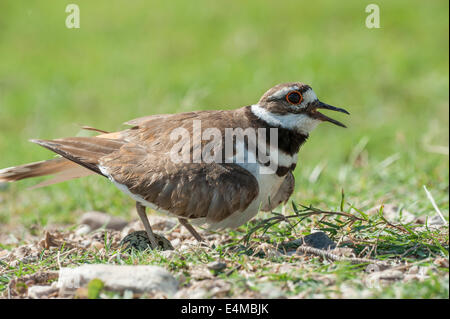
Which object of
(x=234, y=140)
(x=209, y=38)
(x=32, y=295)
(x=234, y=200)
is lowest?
(x=32, y=295)

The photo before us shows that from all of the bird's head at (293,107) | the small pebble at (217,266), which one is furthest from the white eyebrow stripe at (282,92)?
the small pebble at (217,266)

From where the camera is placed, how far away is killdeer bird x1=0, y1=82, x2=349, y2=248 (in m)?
4.42

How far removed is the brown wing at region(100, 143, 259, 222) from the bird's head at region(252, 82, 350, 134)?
1.61ft

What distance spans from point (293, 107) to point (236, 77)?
5.73 m

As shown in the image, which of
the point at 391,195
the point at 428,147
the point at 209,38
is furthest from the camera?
the point at 209,38

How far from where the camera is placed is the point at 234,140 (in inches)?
180

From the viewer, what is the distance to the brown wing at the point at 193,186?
14.5ft

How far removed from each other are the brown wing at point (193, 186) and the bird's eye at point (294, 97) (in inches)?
24.3

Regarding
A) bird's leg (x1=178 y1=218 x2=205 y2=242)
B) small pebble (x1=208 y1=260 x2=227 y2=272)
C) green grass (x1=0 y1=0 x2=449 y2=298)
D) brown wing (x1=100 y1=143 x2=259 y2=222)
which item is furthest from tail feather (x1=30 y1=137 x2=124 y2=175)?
green grass (x1=0 y1=0 x2=449 y2=298)

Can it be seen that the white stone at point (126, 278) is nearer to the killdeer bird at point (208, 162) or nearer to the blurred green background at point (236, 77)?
the killdeer bird at point (208, 162)

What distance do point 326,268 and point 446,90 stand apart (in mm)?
6801

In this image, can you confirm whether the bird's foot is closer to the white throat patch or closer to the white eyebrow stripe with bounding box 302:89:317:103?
the white throat patch
